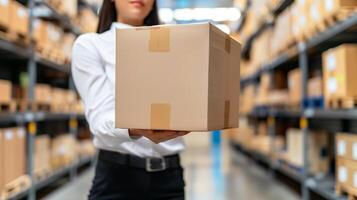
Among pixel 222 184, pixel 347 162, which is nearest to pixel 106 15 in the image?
pixel 347 162

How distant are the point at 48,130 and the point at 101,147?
5486mm

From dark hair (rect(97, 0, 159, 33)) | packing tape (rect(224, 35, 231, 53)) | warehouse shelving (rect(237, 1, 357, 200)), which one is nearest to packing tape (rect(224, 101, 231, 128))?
packing tape (rect(224, 35, 231, 53))

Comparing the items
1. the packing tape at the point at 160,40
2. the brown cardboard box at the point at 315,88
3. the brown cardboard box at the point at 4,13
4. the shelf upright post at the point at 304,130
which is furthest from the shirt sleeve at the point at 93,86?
the shelf upright post at the point at 304,130

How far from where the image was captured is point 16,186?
3764 millimetres

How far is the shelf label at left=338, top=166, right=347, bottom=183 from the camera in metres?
3.22

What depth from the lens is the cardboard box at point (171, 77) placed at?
3.79ft

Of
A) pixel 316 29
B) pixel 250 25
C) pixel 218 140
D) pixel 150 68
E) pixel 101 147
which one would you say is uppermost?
pixel 250 25

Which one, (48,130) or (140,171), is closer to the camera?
(140,171)

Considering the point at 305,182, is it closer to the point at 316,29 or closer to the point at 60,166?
the point at 316,29

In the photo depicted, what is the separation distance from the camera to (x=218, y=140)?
10.0m

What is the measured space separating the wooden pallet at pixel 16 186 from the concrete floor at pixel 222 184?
741 mm

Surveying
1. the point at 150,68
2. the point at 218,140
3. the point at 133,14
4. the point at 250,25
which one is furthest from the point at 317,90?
the point at 218,140

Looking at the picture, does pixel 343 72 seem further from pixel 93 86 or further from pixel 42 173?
pixel 42 173

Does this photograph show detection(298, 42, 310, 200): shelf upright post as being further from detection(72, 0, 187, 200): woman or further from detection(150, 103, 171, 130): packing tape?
detection(150, 103, 171, 130): packing tape
